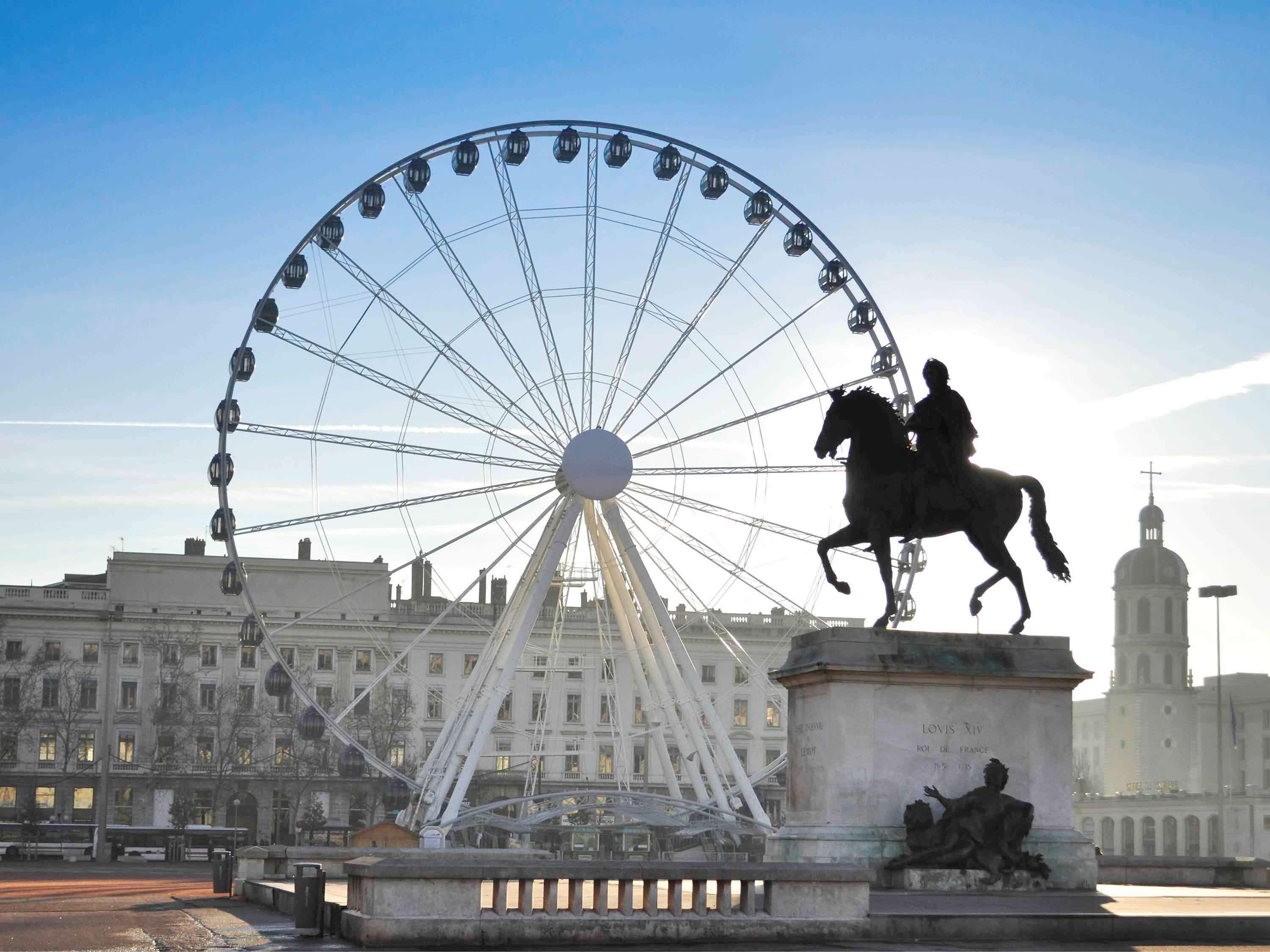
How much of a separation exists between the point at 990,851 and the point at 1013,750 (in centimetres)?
146

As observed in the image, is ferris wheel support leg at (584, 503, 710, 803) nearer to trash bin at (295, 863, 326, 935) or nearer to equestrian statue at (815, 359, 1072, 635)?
equestrian statue at (815, 359, 1072, 635)

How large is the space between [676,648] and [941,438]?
2691 centimetres

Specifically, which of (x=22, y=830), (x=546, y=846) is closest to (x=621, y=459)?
(x=546, y=846)

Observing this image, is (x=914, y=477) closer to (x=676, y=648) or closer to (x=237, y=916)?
(x=237, y=916)

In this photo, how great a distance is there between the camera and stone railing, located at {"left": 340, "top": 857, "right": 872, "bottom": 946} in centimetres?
1747

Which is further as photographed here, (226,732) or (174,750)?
(226,732)

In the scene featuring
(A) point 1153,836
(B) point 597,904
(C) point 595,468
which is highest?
(C) point 595,468

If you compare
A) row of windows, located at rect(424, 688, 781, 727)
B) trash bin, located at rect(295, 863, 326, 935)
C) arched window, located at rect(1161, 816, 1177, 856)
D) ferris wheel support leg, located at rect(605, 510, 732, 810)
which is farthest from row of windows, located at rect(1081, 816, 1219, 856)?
trash bin, located at rect(295, 863, 326, 935)

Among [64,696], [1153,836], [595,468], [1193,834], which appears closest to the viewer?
[595,468]

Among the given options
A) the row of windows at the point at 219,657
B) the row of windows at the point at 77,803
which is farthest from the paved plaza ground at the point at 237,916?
the row of windows at the point at 219,657

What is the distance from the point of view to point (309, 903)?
1997 centimetres

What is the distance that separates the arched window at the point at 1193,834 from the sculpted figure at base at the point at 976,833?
137 m

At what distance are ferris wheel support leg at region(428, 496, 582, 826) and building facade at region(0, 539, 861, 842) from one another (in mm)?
56466

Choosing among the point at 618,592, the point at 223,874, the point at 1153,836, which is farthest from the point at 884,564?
the point at 1153,836
